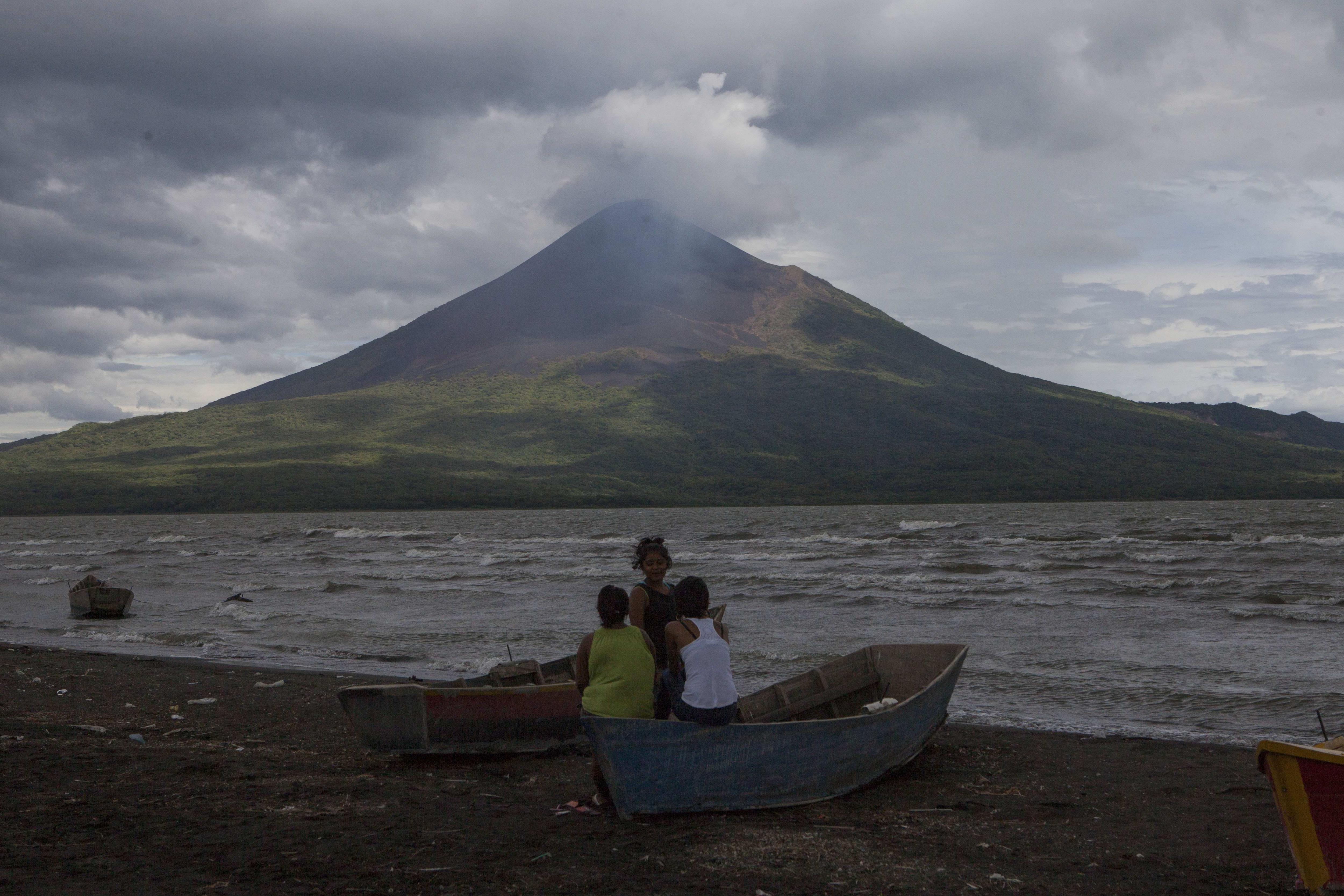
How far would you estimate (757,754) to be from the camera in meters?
7.20

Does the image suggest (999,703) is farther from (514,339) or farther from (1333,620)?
(514,339)

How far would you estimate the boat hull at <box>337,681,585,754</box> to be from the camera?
347 inches

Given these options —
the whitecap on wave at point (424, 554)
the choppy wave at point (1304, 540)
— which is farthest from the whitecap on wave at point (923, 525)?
the whitecap on wave at point (424, 554)

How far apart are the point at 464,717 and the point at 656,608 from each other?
2594mm

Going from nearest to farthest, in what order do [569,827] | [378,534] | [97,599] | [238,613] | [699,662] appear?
[699,662], [569,827], [97,599], [238,613], [378,534]

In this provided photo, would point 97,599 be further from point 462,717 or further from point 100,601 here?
point 462,717

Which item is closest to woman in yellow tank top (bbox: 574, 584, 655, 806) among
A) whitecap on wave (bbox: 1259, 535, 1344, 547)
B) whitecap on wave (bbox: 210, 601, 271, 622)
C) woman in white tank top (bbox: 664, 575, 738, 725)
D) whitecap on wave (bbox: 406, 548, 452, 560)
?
woman in white tank top (bbox: 664, 575, 738, 725)

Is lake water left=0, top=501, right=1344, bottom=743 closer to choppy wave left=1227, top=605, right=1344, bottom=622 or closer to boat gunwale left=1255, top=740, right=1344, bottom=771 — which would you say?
choppy wave left=1227, top=605, right=1344, bottom=622

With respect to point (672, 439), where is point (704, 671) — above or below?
below

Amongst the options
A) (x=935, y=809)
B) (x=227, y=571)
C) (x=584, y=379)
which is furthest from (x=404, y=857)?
(x=584, y=379)

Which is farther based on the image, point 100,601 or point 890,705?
point 100,601

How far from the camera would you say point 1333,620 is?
63.4ft

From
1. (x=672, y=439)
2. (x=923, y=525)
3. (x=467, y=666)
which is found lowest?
(x=923, y=525)

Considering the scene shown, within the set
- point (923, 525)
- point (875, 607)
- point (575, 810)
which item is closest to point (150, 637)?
point (875, 607)
